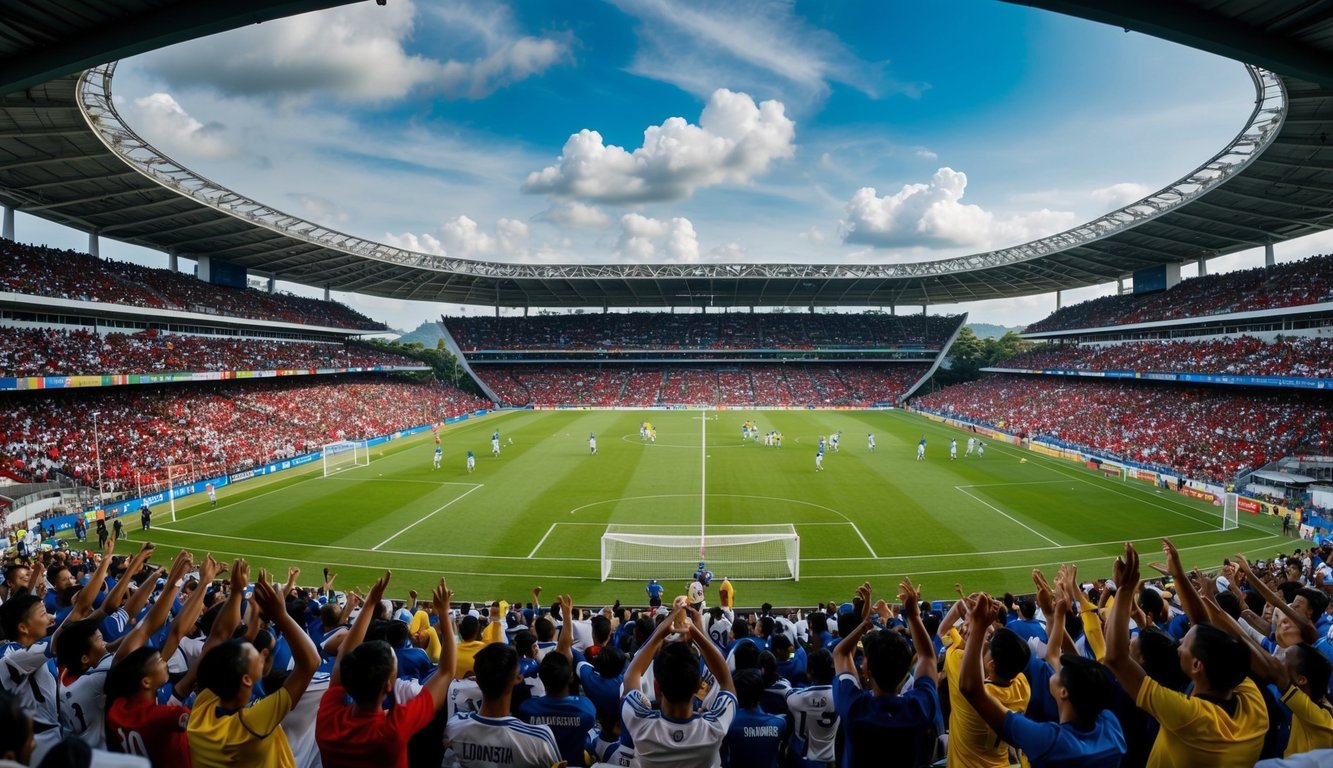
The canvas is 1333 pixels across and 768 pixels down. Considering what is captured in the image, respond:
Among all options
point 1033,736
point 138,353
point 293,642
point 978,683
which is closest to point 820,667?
point 978,683

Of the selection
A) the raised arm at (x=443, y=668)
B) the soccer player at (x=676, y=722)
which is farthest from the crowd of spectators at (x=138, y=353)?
the soccer player at (x=676, y=722)

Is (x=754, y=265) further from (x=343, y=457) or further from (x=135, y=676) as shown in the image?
(x=135, y=676)

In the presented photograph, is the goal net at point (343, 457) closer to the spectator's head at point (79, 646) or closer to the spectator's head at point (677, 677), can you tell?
the spectator's head at point (79, 646)

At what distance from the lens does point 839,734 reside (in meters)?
5.28

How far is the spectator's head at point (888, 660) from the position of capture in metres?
3.76

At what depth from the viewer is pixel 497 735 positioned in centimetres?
368

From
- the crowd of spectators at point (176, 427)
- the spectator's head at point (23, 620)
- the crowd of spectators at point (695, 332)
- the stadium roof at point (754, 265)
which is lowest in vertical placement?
the crowd of spectators at point (176, 427)

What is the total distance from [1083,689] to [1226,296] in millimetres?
51097

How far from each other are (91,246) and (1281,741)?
52.6 m

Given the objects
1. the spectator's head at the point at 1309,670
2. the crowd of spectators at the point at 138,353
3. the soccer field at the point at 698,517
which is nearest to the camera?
the spectator's head at the point at 1309,670

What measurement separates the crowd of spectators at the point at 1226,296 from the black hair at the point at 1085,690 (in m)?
42.8

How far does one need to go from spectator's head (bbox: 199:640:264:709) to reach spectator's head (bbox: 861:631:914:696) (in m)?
3.37

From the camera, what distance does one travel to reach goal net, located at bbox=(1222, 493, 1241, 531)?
2417cm

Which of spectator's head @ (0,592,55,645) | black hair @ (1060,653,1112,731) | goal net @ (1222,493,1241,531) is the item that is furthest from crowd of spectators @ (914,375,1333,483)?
spectator's head @ (0,592,55,645)
